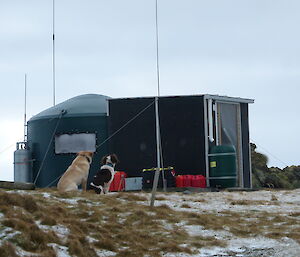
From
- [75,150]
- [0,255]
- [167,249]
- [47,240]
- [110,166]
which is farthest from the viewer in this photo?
[75,150]

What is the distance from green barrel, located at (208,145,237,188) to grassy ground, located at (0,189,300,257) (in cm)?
1054

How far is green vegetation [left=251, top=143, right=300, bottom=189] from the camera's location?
3344cm

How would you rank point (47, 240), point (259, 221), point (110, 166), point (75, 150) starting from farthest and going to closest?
1. point (75, 150)
2. point (110, 166)
3. point (259, 221)
4. point (47, 240)

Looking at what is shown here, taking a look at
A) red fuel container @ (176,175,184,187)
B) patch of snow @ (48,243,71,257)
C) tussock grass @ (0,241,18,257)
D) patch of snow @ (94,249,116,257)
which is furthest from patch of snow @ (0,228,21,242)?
red fuel container @ (176,175,184,187)

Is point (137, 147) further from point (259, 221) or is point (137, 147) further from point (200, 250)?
point (200, 250)

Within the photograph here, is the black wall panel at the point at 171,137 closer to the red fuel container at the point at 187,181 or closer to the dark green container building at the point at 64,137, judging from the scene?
the red fuel container at the point at 187,181

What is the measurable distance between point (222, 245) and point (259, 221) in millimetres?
2726

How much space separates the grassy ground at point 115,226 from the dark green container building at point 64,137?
40.7ft

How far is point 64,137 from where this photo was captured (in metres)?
28.3

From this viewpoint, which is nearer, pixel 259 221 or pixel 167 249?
pixel 167 249

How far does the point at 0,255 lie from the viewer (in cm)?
922

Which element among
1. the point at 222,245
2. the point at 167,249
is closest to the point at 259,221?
the point at 222,245

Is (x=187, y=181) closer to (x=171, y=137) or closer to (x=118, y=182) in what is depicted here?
(x=171, y=137)

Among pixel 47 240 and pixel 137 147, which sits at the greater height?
pixel 137 147
